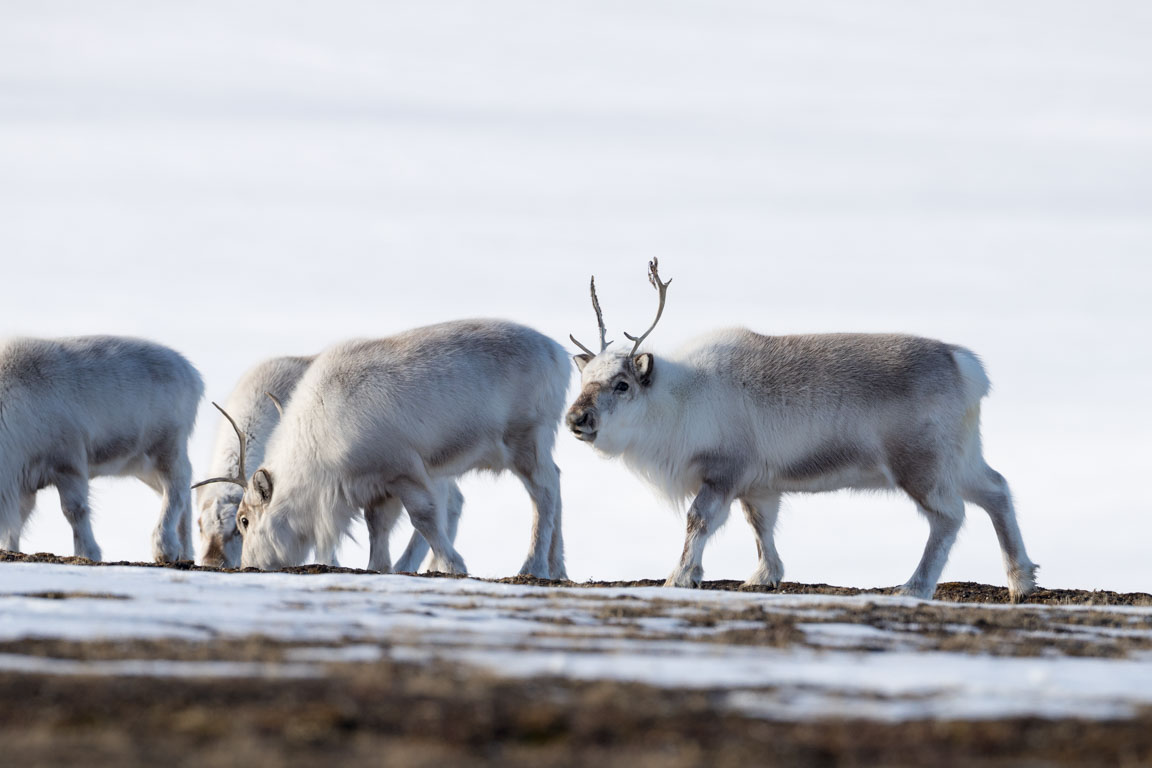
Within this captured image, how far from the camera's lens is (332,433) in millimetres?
13680

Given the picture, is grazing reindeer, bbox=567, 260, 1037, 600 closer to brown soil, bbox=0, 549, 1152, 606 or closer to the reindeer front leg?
the reindeer front leg

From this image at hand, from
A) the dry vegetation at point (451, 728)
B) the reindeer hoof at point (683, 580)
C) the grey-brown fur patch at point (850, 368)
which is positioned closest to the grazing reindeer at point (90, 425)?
the reindeer hoof at point (683, 580)

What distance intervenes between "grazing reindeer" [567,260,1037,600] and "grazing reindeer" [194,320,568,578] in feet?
3.70

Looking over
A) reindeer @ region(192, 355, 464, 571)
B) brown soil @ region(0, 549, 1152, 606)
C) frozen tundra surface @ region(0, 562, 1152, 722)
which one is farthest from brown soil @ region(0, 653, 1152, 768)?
reindeer @ region(192, 355, 464, 571)

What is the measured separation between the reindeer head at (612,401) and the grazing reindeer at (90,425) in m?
5.87

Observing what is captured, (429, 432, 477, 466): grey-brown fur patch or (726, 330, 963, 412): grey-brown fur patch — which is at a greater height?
(726, 330, 963, 412): grey-brown fur patch

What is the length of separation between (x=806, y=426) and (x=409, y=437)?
3.42 metres

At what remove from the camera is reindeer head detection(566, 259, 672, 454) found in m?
13.2

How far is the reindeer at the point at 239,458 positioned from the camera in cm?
1667

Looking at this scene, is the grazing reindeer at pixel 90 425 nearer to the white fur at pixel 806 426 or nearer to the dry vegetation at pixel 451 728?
the white fur at pixel 806 426

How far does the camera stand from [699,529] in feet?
41.8

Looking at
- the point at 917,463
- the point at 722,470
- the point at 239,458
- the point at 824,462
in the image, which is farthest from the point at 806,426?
the point at 239,458

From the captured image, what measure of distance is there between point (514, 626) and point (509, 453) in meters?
6.85

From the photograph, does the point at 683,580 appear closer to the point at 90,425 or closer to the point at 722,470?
the point at 722,470
